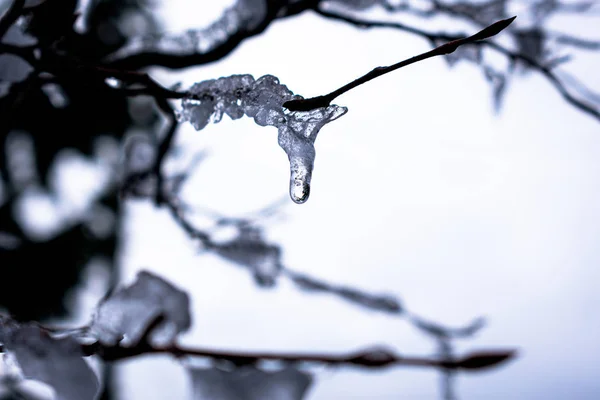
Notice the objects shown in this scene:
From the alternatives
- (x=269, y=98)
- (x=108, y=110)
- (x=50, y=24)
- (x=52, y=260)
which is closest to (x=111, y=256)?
(x=52, y=260)

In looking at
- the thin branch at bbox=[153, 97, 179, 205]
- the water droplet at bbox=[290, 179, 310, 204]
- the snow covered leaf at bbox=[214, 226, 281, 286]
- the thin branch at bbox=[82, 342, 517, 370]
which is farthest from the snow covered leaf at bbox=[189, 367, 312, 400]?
the snow covered leaf at bbox=[214, 226, 281, 286]

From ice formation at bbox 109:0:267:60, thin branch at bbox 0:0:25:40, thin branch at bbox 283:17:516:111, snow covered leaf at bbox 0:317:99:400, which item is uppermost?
ice formation at bbox 109:0:267:60

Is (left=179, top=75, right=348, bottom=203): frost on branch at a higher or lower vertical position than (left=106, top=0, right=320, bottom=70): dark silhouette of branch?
lower

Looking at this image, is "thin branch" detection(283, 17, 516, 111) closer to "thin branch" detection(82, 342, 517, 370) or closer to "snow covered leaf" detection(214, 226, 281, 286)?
"thin branch" detection(82, 342, 517, 370)

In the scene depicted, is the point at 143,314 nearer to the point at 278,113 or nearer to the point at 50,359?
the point at 50,359

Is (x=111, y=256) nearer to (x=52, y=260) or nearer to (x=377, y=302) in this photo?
(x=52, y=260)

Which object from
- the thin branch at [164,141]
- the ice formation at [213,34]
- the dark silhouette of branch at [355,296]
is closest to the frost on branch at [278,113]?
the thin branch at [164,141]

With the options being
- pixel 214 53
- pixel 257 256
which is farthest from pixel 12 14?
pixel 257 256
